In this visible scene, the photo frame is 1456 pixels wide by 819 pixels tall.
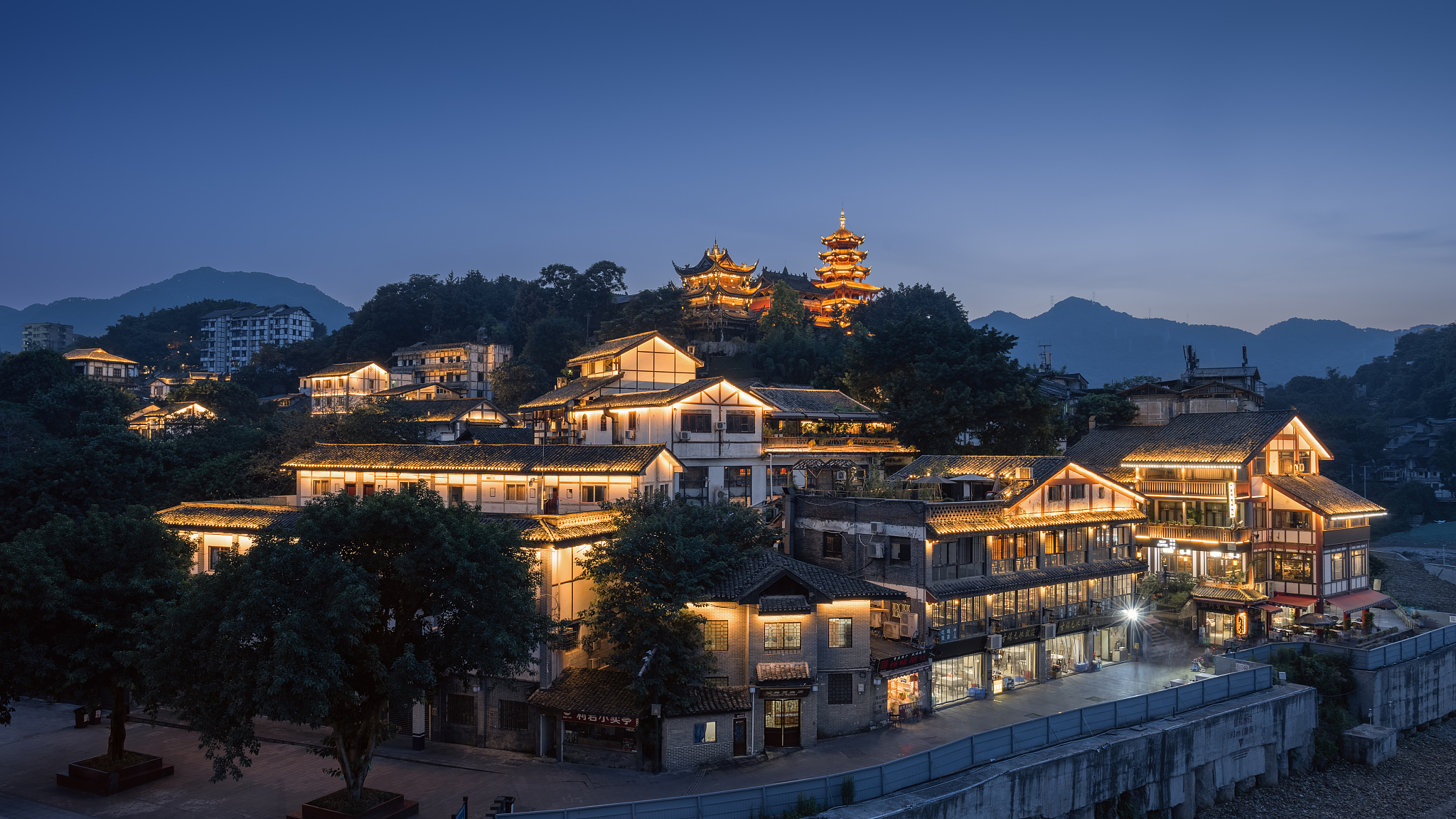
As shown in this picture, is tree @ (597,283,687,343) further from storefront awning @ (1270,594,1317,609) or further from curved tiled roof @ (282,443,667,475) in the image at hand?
storefront awning @ (1270,594,1317,609)

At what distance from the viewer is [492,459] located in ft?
119

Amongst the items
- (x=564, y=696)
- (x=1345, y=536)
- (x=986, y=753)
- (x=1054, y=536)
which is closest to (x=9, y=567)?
(x=564, y=696)

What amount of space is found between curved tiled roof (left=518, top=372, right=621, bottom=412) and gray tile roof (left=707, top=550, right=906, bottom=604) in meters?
21.0

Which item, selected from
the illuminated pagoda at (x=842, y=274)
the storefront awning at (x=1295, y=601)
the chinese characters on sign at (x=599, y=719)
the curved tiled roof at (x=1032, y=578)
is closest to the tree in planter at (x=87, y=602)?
the chinese characters on sign at (x=599, y=719)

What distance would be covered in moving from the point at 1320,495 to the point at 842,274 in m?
55.3

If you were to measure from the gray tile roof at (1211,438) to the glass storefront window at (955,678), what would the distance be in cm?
1852

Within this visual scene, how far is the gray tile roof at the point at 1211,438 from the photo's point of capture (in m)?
41.2

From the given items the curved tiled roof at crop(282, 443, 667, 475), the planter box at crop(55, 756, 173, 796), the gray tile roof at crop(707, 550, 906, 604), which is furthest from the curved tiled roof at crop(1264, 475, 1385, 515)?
the planter box at crop(55, 756, 173, 796)

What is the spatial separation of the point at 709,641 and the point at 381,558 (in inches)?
405

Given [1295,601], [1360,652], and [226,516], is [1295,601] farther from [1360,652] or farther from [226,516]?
[226,516]

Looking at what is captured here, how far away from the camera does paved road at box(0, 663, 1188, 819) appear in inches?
882

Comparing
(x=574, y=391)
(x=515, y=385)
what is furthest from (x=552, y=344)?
(x=574, y=391)

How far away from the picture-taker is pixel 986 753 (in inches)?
912

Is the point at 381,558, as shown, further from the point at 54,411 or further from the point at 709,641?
the point at 54,411
